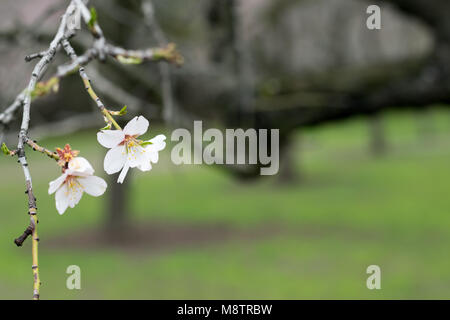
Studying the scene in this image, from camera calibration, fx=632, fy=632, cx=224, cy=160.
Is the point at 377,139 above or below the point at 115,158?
above

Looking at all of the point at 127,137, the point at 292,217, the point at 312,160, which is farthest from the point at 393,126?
the point at 127,137

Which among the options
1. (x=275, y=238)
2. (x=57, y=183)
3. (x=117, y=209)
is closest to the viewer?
(x=57, y=183)

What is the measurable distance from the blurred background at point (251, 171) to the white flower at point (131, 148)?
0.95 feet

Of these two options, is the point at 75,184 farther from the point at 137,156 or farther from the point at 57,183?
the point at 137,156

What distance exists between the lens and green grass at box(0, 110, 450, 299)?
10453 millimetres

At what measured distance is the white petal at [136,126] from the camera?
1510 mm

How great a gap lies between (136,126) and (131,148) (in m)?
0.06

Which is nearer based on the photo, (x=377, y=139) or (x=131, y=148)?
(x=131, y=148)

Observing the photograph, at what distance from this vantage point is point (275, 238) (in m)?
13.7

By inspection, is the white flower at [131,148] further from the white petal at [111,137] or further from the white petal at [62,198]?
the white petal at [62,198]

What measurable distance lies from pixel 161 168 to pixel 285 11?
13689mm

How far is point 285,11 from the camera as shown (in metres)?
11.9

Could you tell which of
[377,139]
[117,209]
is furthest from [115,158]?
[377,139]

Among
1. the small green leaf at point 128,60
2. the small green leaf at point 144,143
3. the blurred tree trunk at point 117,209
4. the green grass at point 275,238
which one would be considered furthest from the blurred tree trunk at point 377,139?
the small green leaf at point 144,143
